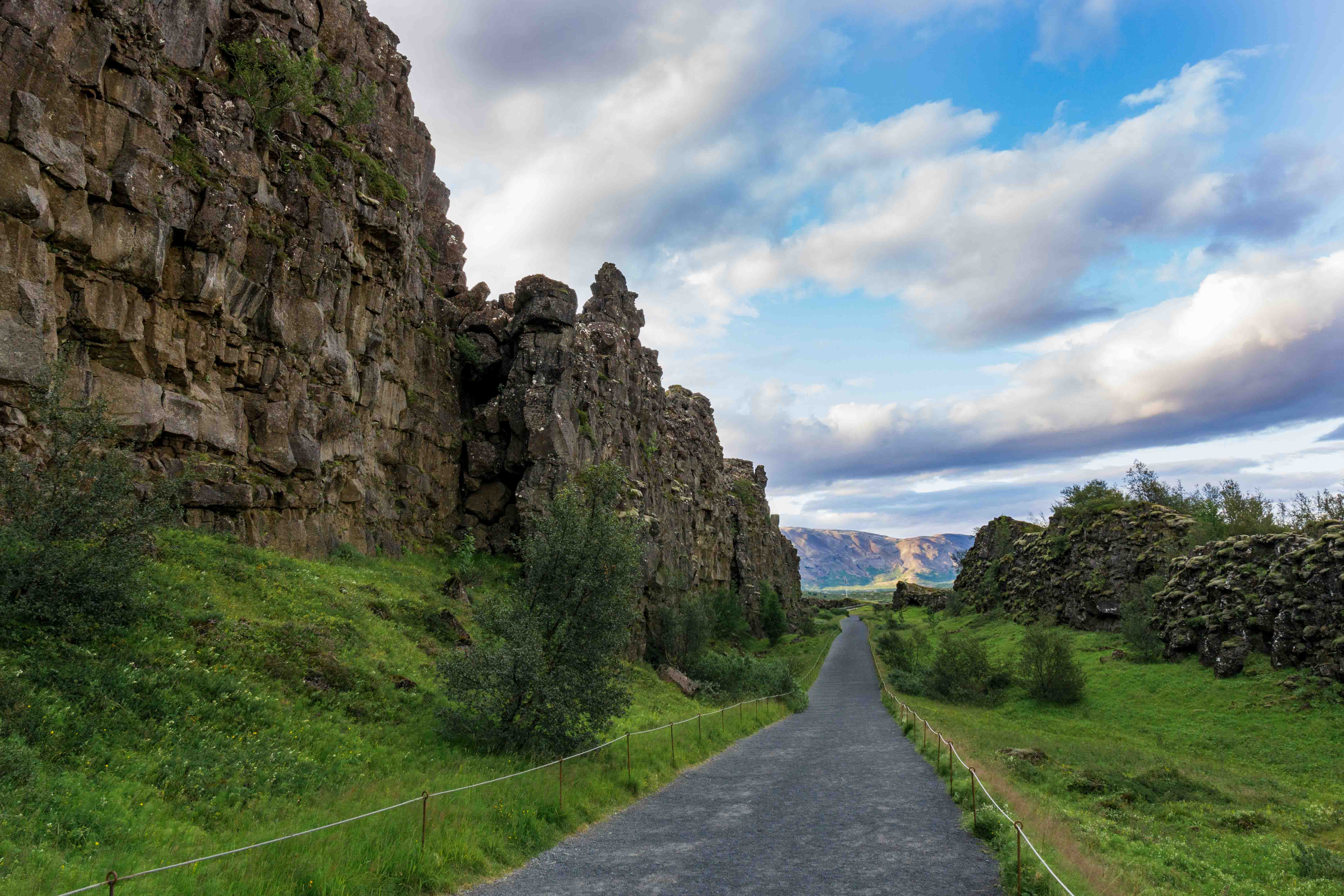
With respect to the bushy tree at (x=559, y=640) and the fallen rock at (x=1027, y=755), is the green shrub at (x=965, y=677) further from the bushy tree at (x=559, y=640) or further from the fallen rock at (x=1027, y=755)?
the bushy tree at (x=559, y=640)

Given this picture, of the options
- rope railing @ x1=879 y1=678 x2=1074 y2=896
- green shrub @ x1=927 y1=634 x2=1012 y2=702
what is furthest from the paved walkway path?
green shrub @ x1=927 y1=634 x2=1012 y2=702

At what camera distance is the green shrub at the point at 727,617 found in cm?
9275

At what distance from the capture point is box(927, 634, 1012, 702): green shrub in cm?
5631

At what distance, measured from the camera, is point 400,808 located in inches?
549

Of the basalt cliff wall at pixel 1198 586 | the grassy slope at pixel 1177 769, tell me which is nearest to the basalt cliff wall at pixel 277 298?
the grassy slope at pixel 1177 769

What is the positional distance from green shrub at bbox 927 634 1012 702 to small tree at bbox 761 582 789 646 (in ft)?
193

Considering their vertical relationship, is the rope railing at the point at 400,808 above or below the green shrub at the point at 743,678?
above

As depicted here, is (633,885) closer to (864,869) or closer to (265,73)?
(864,869)

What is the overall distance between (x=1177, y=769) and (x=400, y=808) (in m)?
34.3

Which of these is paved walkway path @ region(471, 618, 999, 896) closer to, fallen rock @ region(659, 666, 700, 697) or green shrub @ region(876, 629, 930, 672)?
fallen rock @ region(659, 666, 700, 697)

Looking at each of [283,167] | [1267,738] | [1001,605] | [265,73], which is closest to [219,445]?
[283,167]

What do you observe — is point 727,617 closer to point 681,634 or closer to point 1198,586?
point 681,634

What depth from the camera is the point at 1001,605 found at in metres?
106

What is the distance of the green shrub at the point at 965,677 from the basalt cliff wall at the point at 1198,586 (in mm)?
14431
